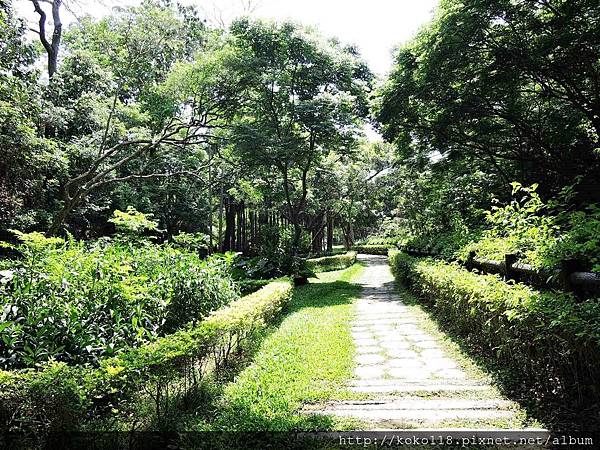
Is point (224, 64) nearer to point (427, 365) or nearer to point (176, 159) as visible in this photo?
point (176, 159)

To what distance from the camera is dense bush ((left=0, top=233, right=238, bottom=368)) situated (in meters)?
3.19

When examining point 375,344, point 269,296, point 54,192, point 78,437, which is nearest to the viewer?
point 78,437

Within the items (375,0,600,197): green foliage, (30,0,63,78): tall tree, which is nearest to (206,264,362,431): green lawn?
(375,0,600,197): green foliage

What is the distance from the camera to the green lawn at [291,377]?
310 centimetres

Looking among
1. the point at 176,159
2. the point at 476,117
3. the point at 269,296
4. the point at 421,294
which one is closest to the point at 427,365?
the point at 269,296

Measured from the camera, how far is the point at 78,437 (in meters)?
2.35

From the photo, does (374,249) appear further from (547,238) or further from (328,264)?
(547,238)

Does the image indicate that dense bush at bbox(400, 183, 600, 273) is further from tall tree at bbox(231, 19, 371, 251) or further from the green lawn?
tall tree at bbox(231, 19, 371, 251)

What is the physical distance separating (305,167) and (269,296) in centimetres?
885

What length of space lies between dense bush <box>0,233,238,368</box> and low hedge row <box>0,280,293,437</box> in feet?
1.40

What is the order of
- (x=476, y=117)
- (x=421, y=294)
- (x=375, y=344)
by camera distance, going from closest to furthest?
1. (x=375, y=344)
2. (x=421, y=294)
3. (x=476, y=117)

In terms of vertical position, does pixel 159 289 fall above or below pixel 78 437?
above

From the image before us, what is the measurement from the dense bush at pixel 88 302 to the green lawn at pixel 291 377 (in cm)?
92

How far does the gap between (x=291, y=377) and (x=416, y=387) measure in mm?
1153
